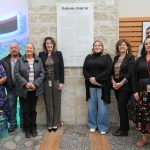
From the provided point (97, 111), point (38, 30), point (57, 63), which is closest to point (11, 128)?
point (57, 63)

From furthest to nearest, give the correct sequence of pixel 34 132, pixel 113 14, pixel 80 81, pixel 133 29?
pixel 133 29
pixel 80 81
pixel 113 14
pixel 34 132

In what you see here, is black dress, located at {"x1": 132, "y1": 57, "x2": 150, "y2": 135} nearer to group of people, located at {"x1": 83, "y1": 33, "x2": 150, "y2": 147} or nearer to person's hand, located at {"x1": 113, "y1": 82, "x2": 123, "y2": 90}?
group of people, located at {"x1": 83, "y1": 33, "x2": 150, "y2": 147}

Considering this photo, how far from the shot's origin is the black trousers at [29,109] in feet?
17.0

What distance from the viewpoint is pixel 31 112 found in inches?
209

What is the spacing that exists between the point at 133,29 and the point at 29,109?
103 inches

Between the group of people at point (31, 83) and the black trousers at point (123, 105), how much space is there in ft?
3.26

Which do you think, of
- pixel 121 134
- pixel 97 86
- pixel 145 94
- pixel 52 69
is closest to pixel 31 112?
pixel 52 69

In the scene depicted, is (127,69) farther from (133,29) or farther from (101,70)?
(133,29)

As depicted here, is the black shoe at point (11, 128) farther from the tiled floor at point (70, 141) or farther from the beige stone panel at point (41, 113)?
the beige stone panel at point (41, 113)

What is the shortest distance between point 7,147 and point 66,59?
5.74 feet

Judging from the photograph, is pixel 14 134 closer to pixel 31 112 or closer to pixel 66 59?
pixel 31 112

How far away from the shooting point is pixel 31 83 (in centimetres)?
507

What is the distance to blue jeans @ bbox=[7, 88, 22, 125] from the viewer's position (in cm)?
538

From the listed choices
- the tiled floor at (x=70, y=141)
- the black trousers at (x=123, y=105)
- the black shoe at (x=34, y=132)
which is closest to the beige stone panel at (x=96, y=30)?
the black trousers at (x=123, y=105)
